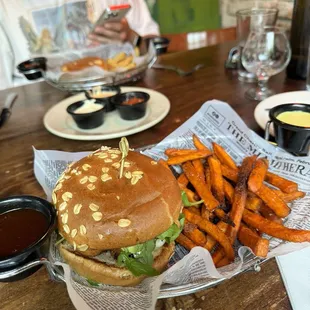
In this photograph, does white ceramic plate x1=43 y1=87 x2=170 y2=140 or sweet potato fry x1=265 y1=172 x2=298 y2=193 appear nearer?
sweet potato fry x1=265 y1=172 x2=298 y2=193

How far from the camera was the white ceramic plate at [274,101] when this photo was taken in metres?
1.90

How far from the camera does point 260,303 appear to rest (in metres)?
1.03

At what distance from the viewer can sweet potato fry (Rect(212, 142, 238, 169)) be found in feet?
4.85

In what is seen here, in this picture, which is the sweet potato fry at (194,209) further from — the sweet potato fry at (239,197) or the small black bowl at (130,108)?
the small black bowl at (130,108)

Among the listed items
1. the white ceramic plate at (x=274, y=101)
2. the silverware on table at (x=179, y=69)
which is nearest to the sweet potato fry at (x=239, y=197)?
the white ceramic plate at (x=274, y=101)

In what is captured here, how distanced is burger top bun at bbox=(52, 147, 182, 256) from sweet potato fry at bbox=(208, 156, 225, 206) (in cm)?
23

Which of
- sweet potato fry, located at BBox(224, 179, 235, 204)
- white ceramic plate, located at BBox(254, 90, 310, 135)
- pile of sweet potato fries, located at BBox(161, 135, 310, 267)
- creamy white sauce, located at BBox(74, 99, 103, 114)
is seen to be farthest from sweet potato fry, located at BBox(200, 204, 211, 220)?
creamy white sauce, located at BBox(74, 99, 103, 114)

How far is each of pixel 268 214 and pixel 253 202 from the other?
0.23 ft

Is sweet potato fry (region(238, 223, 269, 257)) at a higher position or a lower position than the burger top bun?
lower

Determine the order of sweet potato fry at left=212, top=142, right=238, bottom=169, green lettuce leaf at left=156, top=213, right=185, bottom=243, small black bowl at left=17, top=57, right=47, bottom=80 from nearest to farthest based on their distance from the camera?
green lettuce leaf at left=156, top=213, right=185, bottom=243
sweet potato fry at left=212, top=142, right=238, bottom=169
small black bowl at left=17, top=57, right=47, bottom=80

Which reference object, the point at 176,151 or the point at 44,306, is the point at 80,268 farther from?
the point at 176,151

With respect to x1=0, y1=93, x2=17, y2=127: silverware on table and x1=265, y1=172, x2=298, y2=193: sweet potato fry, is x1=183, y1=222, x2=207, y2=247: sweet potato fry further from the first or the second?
x1=0, y1=93, x2=17, y2=127: silverware on table

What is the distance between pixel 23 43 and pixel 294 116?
333 cm

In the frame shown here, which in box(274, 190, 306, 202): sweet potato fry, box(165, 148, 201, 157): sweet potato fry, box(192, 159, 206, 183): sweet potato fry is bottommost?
box(274, 190, 306, 202): sweet potato fry
